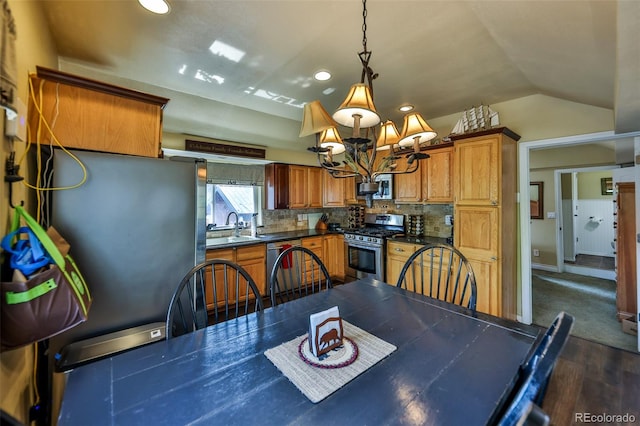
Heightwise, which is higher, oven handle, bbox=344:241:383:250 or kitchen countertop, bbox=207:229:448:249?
kitchen countertop, bbox=207:229:448:249

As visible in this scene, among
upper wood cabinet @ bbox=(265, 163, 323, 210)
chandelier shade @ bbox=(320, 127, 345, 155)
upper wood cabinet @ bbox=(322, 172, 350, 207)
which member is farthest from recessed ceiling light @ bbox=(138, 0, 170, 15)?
upper wood cabinet @ bbox=(322, 172, 350, 207)

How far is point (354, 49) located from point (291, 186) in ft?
8.19

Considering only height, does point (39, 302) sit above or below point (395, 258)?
above

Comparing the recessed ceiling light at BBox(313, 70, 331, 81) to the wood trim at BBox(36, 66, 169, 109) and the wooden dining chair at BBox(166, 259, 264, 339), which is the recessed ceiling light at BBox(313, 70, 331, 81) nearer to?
the wood trim at BBox(36, 66, 169, 109)

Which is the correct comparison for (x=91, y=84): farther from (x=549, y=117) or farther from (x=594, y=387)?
(x=549, y=117)

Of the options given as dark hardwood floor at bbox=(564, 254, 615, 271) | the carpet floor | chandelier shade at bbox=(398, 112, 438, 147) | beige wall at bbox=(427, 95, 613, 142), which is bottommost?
the carpet floor

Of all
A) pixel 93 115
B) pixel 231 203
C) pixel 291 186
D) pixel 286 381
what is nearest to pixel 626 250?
pixel 286 381

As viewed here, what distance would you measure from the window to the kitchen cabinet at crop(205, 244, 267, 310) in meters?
0.72

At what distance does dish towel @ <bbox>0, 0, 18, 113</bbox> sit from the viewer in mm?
898

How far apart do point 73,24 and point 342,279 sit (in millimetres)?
4113

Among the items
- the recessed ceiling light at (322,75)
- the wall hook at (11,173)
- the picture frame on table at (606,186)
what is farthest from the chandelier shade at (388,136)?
the picture frame on table at (606,186)

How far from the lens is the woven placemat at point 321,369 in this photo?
0.89m

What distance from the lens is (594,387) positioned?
1.18 metres

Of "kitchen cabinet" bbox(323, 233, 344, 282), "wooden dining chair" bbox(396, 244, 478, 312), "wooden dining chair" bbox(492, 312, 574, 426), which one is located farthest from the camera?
"kitchen cabinet" bbox(323, 233, 344, 282)
